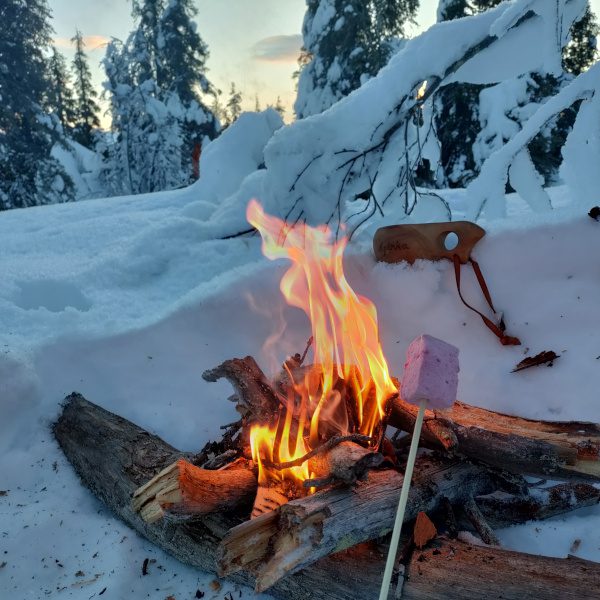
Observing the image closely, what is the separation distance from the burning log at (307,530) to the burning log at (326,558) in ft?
0.03

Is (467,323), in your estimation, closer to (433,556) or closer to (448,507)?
(448,507)

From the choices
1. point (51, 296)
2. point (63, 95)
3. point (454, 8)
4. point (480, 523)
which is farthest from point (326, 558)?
point (63, 95)

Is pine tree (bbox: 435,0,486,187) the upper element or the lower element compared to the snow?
upper

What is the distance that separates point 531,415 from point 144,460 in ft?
6.58

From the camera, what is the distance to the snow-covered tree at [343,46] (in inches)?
858

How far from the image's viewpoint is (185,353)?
3.32m

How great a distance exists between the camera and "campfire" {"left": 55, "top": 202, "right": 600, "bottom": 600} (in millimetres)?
1503

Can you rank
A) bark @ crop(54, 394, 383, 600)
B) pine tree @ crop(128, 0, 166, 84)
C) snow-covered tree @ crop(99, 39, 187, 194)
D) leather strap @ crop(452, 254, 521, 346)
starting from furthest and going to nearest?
1. pine tree @ crop(128, 0, 166, 84)
2. snow-covered tree @ crop(99, 39, 187, 194)
3. leather strap @ crop(452, 254, 521, 346)
4. bark @ crop(54, 394, 383, 600)

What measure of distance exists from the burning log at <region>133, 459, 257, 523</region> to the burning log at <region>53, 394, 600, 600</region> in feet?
0.27

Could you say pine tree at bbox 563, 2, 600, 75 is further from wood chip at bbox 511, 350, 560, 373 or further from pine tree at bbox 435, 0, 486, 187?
wood chip at bbox 511, 350, 560, 373

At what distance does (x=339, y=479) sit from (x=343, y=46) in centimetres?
2389

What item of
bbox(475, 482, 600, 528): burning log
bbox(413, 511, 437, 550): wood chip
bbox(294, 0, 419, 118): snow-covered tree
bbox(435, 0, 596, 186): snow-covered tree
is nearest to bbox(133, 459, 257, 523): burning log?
bbox(413, 511, 437, 550): wood chip

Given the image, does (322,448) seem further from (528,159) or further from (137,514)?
(528,159)

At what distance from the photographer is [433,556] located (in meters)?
1.59
